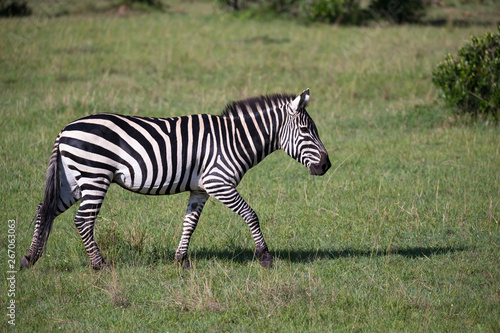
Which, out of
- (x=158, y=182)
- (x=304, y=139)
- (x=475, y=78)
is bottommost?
(x=158, y=182)

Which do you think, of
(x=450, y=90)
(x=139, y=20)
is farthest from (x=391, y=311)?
(x=139, y=20)

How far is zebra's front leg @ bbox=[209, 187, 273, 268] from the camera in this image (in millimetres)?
5926

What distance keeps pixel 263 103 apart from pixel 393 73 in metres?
9.52

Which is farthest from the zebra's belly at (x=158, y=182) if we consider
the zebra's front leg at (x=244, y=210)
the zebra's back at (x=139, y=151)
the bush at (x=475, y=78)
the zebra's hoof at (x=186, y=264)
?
the bush at (x=475, y=78)

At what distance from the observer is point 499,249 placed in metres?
6.71

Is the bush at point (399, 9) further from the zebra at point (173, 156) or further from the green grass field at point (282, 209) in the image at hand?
the zebra at point (173, 156)

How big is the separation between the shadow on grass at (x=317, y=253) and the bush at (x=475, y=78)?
5919 millimetres

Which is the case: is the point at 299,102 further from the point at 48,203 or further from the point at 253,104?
the point at 48,203

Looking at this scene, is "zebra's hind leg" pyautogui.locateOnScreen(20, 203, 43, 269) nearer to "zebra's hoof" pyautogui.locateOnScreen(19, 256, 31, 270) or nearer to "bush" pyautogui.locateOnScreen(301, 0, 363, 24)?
"zebra's hoof" pyautogui.locateOnScreen(19, 256, 31, 270)

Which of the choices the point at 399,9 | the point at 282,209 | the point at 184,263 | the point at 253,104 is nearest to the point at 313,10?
the point at 399,9

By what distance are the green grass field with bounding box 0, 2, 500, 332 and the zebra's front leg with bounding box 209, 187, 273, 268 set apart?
14 cm

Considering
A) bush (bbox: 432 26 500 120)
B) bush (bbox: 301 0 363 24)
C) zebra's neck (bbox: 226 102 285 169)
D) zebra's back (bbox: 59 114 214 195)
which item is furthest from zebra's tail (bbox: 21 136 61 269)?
bush (bbox: 301 0 363 24)

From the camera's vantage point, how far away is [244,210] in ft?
19.7

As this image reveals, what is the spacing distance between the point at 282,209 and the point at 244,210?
6.92ft
